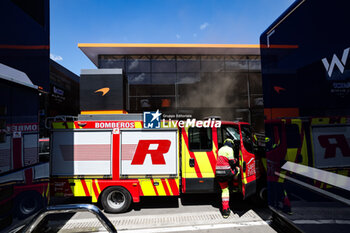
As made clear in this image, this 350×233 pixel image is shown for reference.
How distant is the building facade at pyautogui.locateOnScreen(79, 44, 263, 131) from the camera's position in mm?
17281

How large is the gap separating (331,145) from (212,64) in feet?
55.5

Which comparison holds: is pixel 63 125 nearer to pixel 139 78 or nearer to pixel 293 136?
pixel 293 136

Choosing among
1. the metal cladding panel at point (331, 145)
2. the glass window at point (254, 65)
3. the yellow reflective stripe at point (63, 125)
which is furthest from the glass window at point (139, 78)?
the metal cladding panel at point (331, 145)

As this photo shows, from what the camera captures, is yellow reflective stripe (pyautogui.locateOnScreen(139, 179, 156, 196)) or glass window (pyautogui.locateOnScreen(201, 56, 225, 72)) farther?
glass window (pyautogui.locateOnScreen(201, 56, 225, 72))

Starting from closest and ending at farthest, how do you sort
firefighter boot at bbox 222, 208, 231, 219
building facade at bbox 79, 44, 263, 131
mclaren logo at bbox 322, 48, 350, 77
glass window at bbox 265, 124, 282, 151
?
mclaren logo at bbox 322, 48, 350, 77, glass window at bbox 265, 124, 282, 151, firefighter boot at bbox 222, 208, 231, 219, building facade at bbox 79, 44, 263, 131

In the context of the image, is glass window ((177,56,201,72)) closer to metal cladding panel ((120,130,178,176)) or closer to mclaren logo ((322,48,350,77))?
metal cladding panel ((120,130,178,176))

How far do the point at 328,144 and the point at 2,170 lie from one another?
3630 millimetres

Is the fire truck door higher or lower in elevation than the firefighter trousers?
higher

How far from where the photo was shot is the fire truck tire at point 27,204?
212 centimetres

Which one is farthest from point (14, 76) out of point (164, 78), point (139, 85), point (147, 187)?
point (164, 78)

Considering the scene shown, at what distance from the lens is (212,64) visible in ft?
59.4

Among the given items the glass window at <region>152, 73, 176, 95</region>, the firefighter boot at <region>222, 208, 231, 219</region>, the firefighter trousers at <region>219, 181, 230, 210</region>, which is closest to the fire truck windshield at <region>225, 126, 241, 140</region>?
the firefighter trousers at <region>219, 181, 230, 210</region>

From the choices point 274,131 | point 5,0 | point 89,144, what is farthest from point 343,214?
point 89,144

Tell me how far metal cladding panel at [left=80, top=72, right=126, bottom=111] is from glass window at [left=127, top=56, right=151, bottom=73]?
10.1 metres
